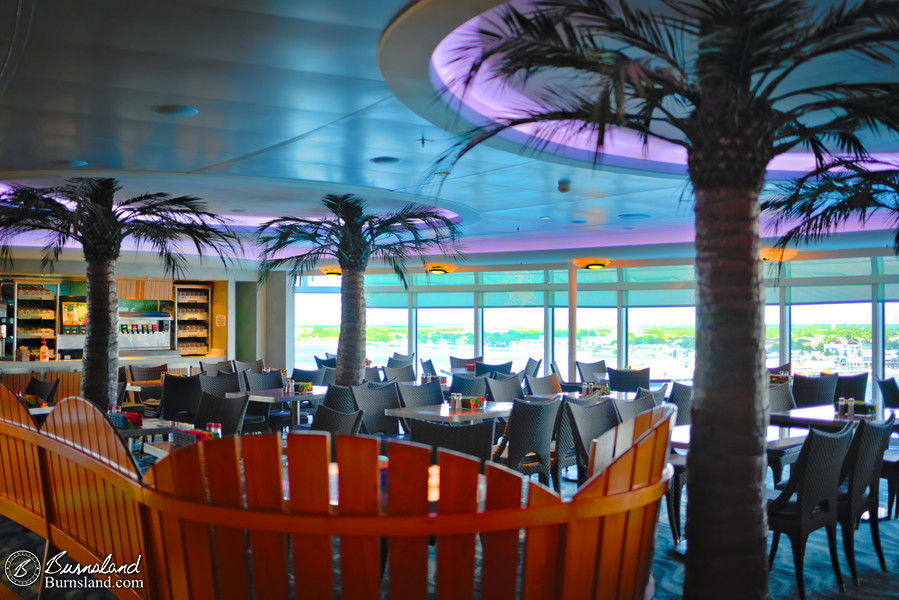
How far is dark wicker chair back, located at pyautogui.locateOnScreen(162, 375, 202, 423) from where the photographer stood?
28.0 feet

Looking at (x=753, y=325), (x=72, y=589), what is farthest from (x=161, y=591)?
(x=753, y=325)

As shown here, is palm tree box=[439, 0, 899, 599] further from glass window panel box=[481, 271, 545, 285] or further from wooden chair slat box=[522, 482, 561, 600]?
glass window panel box=[481, 271, 545, 285]

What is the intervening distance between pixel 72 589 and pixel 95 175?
502 cm

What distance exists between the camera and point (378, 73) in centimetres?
449

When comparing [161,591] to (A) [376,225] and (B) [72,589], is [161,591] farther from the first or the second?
(A) [376,225]

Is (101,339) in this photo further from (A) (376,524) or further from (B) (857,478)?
(B) (857,478)

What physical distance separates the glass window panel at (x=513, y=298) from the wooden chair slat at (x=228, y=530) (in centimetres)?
1395

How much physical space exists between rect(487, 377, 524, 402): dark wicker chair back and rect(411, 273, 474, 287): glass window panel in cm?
848

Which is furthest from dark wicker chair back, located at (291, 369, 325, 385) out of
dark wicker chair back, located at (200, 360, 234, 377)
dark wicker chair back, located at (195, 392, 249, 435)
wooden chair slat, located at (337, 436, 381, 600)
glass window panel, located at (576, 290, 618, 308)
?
wooden chair slat, located at (337, 436, 381, 600)

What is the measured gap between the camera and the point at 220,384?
9.17m

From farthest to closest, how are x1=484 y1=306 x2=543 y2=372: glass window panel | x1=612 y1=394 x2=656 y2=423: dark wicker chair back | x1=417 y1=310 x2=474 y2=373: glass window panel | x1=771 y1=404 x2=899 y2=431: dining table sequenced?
x1=417 y1=310 x2=474 y2=373: glass window panel < x1=484 y1=306 x2=543 y2=372: glass window panel < x1=771 y1=404 x2=899 y2=431: dining table < x1=612 y1=394 x2=656 y2=423: dark wicker chair back

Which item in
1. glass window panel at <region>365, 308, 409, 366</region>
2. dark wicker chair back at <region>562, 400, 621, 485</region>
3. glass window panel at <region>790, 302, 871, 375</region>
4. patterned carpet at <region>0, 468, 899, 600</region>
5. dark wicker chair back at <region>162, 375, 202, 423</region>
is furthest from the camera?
glass window panel at <region>365, 308, 409, 366</region>

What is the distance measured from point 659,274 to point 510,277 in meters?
3.46

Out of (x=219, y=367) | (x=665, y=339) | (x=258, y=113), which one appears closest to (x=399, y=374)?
(x=219, y=367)
